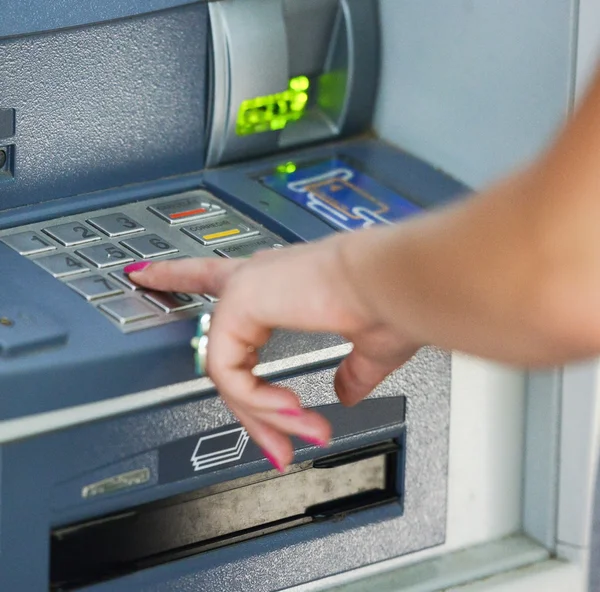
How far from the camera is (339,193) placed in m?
1.69

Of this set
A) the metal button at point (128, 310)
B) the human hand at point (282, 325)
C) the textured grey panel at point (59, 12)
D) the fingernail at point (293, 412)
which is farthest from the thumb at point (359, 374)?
the textured grey panel at point (59, 12)

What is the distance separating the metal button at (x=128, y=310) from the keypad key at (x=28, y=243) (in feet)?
0.49

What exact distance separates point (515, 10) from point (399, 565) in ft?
2.51

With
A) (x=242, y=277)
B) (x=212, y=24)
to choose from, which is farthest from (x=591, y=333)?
(x=212, y=24)

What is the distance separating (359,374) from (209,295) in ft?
0.75

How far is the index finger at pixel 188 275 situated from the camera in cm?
134

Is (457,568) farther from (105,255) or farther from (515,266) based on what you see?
(515,266)

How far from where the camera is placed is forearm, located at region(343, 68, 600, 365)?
75cm

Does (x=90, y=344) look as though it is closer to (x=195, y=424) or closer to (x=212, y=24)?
(x=195, y=424)

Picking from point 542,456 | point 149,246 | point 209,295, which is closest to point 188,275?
point 209,295

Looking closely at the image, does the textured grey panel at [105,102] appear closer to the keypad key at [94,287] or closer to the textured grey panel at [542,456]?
the keypad key at [94,287]

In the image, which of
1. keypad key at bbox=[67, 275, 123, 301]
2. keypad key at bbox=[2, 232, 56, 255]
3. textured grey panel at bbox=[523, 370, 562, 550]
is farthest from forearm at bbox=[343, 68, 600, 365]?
textured grey panel at bbox=[523, 370, 562, 550]

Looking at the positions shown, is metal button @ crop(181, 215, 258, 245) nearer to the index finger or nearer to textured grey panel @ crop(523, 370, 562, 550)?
the index finger

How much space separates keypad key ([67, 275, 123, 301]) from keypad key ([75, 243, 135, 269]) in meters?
0.03
